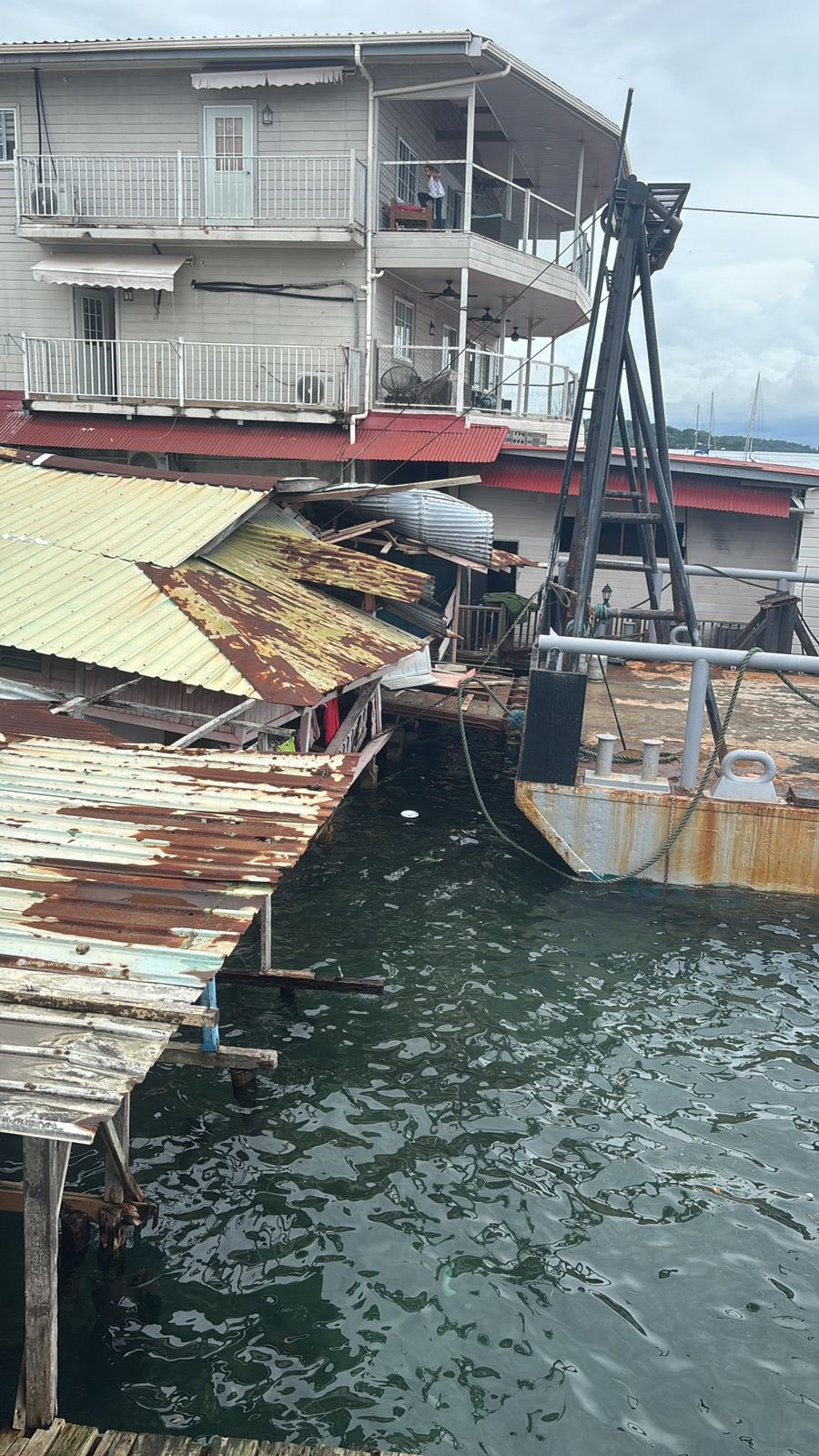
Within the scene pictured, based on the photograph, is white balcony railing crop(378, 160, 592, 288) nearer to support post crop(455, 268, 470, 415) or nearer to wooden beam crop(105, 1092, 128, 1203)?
support post crop(455, 268, 470, 415)

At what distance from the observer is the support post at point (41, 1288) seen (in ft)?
16.8

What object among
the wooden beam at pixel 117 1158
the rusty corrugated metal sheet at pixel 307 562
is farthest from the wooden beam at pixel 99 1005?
the rusty corrugated metal sheet at pixel 307 562

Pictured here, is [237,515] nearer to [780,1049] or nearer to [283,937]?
[283,937]

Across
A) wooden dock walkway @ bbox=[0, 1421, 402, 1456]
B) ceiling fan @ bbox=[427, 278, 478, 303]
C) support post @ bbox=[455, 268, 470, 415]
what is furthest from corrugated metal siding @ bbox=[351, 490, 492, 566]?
wooden dock walkway @ bbox=[0, 1421, 402, 1456]

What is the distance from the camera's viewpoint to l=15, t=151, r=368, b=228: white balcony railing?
21312 millimetres

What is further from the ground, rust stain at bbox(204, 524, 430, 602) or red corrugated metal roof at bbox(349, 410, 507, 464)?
red corrugated metal roof at bbox(349, 410, 507, 464)

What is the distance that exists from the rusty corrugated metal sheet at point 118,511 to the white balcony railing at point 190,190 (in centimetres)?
861

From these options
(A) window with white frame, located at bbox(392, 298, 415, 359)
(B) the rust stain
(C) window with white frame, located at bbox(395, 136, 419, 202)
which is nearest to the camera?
(B) the rust stain

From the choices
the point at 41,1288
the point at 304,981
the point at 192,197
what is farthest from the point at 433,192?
the point at 41,1288

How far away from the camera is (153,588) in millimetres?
12188

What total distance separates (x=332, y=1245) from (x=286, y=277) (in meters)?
20.0

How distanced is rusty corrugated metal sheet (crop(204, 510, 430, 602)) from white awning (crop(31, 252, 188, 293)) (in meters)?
8.76

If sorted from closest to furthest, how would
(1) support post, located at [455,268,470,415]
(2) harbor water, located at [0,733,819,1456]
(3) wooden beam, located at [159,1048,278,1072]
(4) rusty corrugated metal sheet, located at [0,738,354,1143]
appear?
(4) rusty corrugated metal sheet, located at [0,738,354,1143], (2) harbor water, located at [0,733,819,1456], (3) wooden beam, located at [159,1048,278,1072], (1) support post, located at [455,268,470,415]

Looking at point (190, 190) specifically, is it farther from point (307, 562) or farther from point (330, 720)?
point (330, 720)
